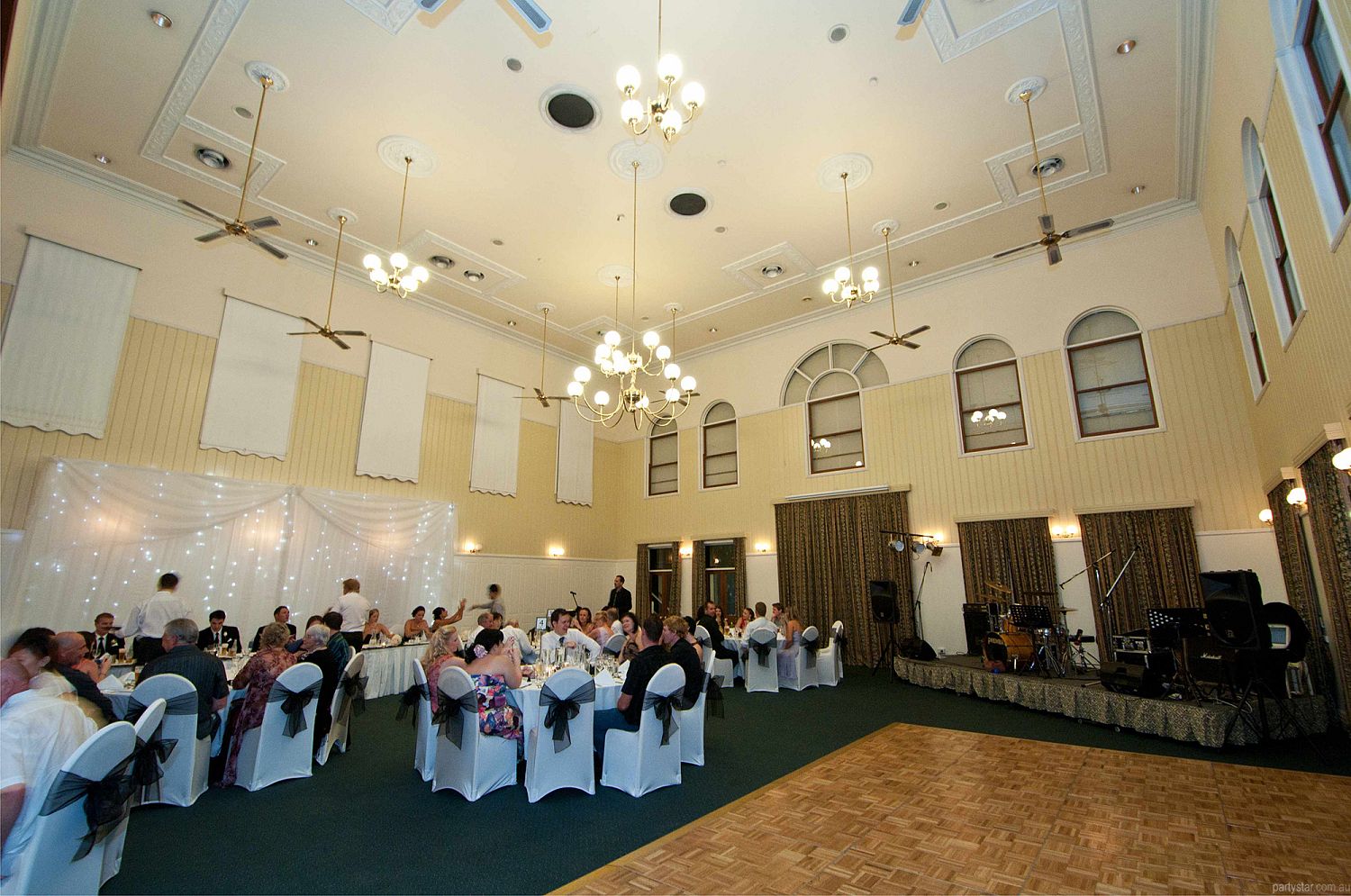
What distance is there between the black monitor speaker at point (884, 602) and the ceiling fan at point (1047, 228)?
520 cm

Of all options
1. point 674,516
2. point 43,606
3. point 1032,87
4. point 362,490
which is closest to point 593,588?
point 674,516

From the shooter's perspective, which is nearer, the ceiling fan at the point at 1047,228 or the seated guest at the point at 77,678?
the seated guest at the point at 77,678

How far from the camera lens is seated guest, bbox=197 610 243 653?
21.4 ft

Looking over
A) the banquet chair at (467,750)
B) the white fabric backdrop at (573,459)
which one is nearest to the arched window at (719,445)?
the white fabric backdrop at (573,459)

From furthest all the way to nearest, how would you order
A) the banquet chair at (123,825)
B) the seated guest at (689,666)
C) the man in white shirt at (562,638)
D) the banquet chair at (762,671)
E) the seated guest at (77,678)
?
1. the banquet chair at (762,671)
2. the man in white shirt at (562,638)
3. the seated guest at (689,666)
4. the seated guest at (77,678)
5. the banquet chair at (123,825)

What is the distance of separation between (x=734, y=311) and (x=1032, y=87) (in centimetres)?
615

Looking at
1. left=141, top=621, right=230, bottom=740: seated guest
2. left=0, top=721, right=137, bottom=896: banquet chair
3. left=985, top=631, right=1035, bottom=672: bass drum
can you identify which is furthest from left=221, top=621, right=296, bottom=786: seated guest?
left=985, top=631, right=1035, bottom=672: bass drum

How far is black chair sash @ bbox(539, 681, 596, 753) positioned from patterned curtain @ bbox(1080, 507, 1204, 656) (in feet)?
25.4

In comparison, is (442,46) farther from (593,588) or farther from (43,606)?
(593,588)

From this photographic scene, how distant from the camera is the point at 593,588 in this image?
1348 cm

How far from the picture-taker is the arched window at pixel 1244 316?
6.92m

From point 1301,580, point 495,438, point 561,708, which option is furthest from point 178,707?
point 1301,580

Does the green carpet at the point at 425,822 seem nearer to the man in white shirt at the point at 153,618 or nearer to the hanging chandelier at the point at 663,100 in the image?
the man in white shirt at the point at 153,618

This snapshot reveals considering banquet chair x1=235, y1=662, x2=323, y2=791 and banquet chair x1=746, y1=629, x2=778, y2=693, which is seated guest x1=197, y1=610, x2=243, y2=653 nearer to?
banquet chair x1=235, y1=662, x2=323, y2=791
